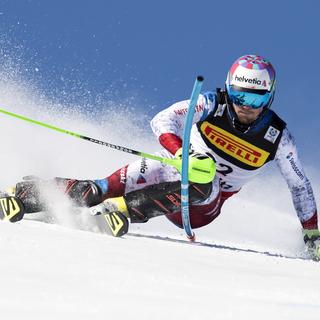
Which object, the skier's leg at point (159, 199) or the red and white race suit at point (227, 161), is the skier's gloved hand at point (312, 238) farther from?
the skier's leg at point (159, 199)

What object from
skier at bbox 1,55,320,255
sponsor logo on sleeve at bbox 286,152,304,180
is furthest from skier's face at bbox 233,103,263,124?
sponsor logo on sleeve at bbox 286,152,304,180

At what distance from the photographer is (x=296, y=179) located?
5.95 metres

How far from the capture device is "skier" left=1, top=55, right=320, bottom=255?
5340 millimetres

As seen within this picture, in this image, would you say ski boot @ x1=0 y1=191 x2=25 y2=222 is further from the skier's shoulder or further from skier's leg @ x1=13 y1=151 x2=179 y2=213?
the skier's shoulder

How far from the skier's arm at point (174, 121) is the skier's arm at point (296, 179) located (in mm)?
727

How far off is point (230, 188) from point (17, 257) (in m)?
3.69

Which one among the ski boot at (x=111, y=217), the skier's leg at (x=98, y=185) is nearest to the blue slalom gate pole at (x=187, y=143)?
the ski boot at (x=111, y=217)

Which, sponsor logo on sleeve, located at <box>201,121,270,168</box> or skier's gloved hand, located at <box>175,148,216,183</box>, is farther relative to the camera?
sponsor logo on sleeve, located at <box>201,121,270,168</box>

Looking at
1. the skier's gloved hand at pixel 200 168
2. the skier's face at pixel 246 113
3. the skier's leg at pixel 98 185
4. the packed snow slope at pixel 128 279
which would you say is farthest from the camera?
the skier's face at pixel 246 113

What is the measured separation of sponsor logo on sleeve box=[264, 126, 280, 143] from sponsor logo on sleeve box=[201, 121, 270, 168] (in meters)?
0.12

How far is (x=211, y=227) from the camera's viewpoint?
326 inches

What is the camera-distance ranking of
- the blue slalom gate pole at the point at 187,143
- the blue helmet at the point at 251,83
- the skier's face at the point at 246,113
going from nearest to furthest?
the blue slalom gate pole at the point at 187,143, the blue helmet at the point at 251,83, the skier's face at the point at 246,113

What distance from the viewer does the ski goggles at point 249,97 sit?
5.64 meters

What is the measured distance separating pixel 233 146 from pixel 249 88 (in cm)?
59
